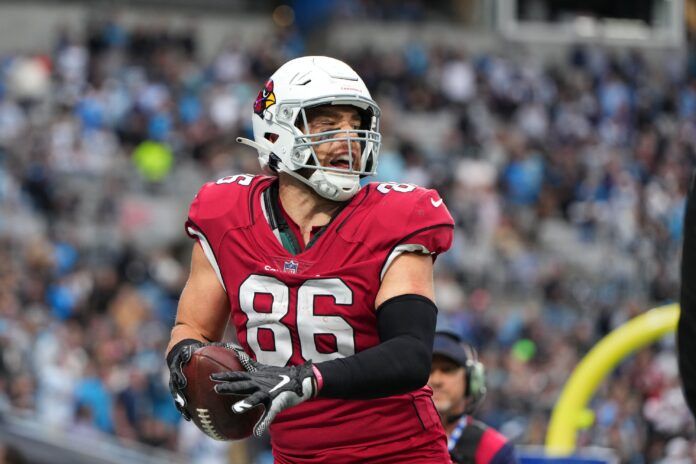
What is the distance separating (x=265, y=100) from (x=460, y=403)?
1.40 m

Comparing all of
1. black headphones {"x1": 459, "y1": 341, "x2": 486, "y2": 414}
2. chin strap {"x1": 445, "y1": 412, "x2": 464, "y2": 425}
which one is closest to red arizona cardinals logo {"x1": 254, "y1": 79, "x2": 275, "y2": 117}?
black headphones {"x1": 459, "y1": 341, "x2": 486, "y2": 414}

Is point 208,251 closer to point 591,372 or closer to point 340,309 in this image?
point 340,309

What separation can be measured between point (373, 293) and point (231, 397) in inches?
17.5

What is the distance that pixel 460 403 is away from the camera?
Result: 4.34 metres

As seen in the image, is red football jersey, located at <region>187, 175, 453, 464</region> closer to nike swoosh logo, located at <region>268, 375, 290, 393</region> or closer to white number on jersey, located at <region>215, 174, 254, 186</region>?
white number on jersey, located at <region>215, 174, 254, 186</region>

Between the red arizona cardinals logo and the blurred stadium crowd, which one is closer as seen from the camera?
the red arizona cardinals logo

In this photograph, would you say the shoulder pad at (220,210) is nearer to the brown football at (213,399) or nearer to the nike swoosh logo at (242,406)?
the brown football at (213,399)

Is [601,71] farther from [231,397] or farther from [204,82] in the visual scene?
[231,397]

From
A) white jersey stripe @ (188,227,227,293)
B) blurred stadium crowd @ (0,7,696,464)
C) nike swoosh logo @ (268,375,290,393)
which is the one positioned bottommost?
blurred stadium crowd @ (0,7,696,464)

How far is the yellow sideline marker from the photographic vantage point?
224 inches

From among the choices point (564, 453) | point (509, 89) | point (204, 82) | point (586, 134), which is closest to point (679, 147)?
point (586, 134)

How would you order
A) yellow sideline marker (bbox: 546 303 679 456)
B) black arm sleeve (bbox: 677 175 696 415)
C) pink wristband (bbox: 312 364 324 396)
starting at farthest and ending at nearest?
1. yellow sideline marker (bbox: 546 303 679 456)
2. pink wristband (bbox: 312 364 324 396)
3. black arm sleeve (bbox: 677 175 696 415)

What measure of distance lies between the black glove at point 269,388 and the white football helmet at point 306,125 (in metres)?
0.61

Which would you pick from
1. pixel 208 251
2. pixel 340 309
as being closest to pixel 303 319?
pixel 340 309
